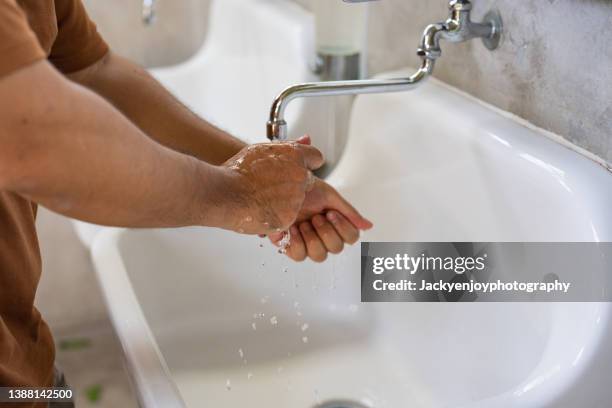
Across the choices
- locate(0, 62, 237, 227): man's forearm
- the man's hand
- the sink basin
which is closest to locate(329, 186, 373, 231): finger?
the man's hand

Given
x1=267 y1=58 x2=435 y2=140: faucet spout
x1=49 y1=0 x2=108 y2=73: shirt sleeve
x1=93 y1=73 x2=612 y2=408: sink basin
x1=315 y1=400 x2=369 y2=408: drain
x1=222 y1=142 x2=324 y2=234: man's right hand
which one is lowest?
x1=315 y1=400 x2=369 y2=408: drain

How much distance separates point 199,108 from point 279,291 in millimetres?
632

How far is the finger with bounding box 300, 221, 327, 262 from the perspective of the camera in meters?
0.72

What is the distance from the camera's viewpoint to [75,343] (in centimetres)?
165

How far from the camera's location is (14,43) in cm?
41

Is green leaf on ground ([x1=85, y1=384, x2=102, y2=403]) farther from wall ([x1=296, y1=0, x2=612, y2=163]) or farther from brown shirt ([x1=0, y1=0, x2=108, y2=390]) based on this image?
wall ([x1=296, y1=0, x2=612, y2=163])

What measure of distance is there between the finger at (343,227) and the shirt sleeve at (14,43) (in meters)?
0.36

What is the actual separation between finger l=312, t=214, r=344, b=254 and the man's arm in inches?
5.6

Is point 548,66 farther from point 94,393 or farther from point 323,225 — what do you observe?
point 94,393

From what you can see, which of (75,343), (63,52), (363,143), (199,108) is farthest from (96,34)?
(75,343)

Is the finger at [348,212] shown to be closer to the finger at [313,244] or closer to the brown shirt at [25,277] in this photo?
the finger at [313,244]

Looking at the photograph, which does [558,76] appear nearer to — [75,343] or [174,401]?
[174,401]

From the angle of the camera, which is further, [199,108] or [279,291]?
[199,108]

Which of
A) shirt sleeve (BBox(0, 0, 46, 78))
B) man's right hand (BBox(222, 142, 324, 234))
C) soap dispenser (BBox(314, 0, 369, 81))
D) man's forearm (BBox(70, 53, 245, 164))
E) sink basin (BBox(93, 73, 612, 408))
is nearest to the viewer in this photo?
shirt sleeve (BBox(0, 0, 46, 78))
